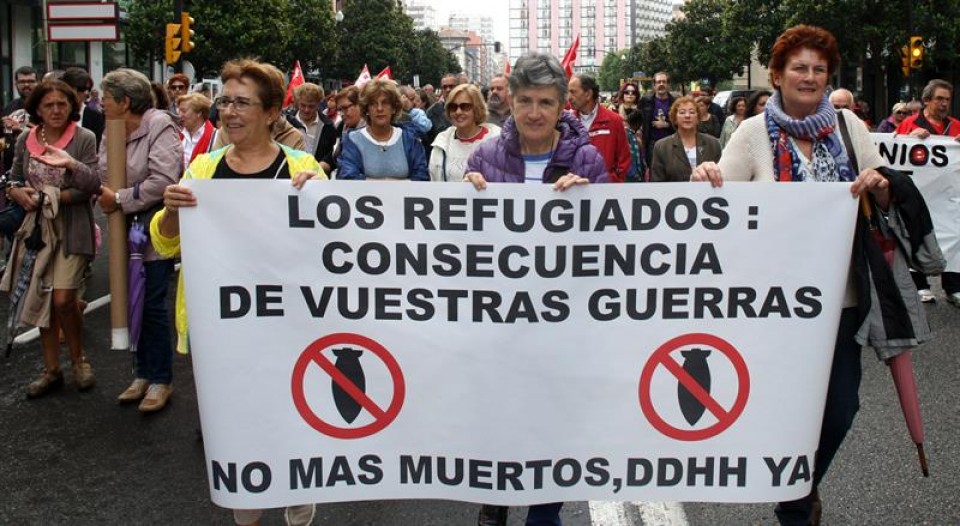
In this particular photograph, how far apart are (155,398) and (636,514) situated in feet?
9.61

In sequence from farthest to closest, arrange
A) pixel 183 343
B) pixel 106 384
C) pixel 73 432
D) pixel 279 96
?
1. pixel 106 384
2. pixel 73 432
3. pixel 183 343
4. pixel 279 96

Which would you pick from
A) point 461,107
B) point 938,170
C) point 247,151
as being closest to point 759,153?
point 247,151

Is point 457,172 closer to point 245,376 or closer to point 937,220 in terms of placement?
point 245,376

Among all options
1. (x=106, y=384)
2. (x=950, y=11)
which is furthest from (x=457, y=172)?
(x=950, y=11)

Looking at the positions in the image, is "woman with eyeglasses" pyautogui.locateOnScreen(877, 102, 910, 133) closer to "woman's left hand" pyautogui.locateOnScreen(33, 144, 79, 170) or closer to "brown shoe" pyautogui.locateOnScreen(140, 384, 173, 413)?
"brown shoe" pyautogui.locateOnScreen(140, 384, 173, 413)

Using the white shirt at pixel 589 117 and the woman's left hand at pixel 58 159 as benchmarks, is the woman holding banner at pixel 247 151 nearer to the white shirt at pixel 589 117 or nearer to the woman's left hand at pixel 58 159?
the woman's left hand at pixel 58 159

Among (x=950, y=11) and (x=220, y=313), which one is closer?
(x=220, y=313)

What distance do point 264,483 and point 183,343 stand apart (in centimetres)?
105

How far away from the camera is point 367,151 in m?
6.41

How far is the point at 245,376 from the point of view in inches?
130

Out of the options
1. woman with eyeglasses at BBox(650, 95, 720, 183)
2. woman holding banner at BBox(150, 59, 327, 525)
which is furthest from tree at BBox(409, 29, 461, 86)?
woman holding banner at BBox(150, 59, 327, 525)

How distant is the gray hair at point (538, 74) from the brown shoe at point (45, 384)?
3.98 metres

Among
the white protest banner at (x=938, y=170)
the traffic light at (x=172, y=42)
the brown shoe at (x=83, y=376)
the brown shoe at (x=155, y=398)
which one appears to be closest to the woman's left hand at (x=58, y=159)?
the brown shoe at (x=155, y=398)

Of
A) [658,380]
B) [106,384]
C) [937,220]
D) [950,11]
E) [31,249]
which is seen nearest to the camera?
[658,380]
